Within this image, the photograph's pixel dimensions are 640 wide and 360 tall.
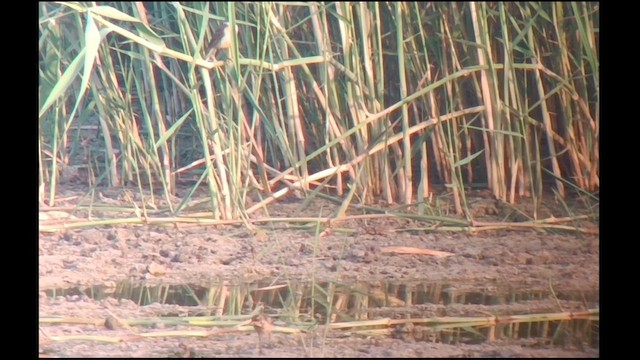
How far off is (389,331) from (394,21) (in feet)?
2.73

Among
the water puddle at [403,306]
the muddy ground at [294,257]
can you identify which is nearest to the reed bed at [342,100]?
the muddy ground at [294,257]

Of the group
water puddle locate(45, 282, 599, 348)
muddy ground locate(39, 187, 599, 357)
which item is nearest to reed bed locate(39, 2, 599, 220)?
muddy ground locate(39, 187, 599, 357)

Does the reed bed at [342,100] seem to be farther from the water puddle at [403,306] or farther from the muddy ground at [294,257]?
the water puddle at [403,306]

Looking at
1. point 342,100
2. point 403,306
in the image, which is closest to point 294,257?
point 403,306

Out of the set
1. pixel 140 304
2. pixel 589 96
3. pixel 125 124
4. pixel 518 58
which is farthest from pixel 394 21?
pixel 140 304

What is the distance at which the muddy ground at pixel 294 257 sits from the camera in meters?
2.37

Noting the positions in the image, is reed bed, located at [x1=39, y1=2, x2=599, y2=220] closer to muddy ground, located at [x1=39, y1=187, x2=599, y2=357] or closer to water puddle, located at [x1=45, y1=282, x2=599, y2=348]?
muddy ground, located at [x1=39, y1=187, x2=599, y2=357]

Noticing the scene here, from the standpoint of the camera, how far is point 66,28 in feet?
9.11

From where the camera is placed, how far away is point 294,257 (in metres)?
2.51

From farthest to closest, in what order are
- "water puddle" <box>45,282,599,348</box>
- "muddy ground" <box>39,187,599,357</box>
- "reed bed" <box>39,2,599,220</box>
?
"reed bed" <box>39,2,599,220</box> → "muddy ground" <box>39,187,599,357</box> → "water puddle" <box>45,282,599,348</box>

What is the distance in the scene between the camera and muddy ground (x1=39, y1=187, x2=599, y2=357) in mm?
2370

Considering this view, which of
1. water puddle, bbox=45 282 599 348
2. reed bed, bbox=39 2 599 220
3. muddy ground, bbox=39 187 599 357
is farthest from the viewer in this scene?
reed bed, bbox=39 2 599 220
